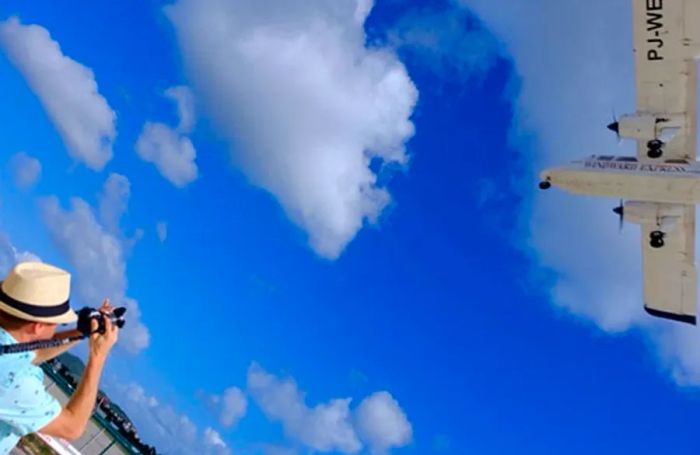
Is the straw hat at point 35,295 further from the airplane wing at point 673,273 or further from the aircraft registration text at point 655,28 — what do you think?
the airplane wing at point 673,273

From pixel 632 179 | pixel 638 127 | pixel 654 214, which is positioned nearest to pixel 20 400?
pixel 632 179

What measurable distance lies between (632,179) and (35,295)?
72.9 feet

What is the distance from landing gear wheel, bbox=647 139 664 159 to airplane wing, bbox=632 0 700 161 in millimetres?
254

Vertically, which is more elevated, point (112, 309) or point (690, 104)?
point (690, 104)

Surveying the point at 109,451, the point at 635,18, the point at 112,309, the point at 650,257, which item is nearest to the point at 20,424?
the point at 112,309

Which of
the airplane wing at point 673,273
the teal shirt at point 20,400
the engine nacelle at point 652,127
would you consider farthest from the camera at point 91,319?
the airplane wing at point 673,273

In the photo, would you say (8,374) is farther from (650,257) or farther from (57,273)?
(650,257)

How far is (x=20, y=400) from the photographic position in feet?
12.5

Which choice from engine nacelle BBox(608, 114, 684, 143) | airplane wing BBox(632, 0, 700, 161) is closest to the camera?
airplane wing BBox(632, 0, 700, 161)

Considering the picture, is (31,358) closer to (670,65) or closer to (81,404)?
(81,404)

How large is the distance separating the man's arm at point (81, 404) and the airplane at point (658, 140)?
71.1 feet

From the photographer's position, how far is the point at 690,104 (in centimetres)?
2323

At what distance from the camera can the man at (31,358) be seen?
377 cm

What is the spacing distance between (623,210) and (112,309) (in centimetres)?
2568
